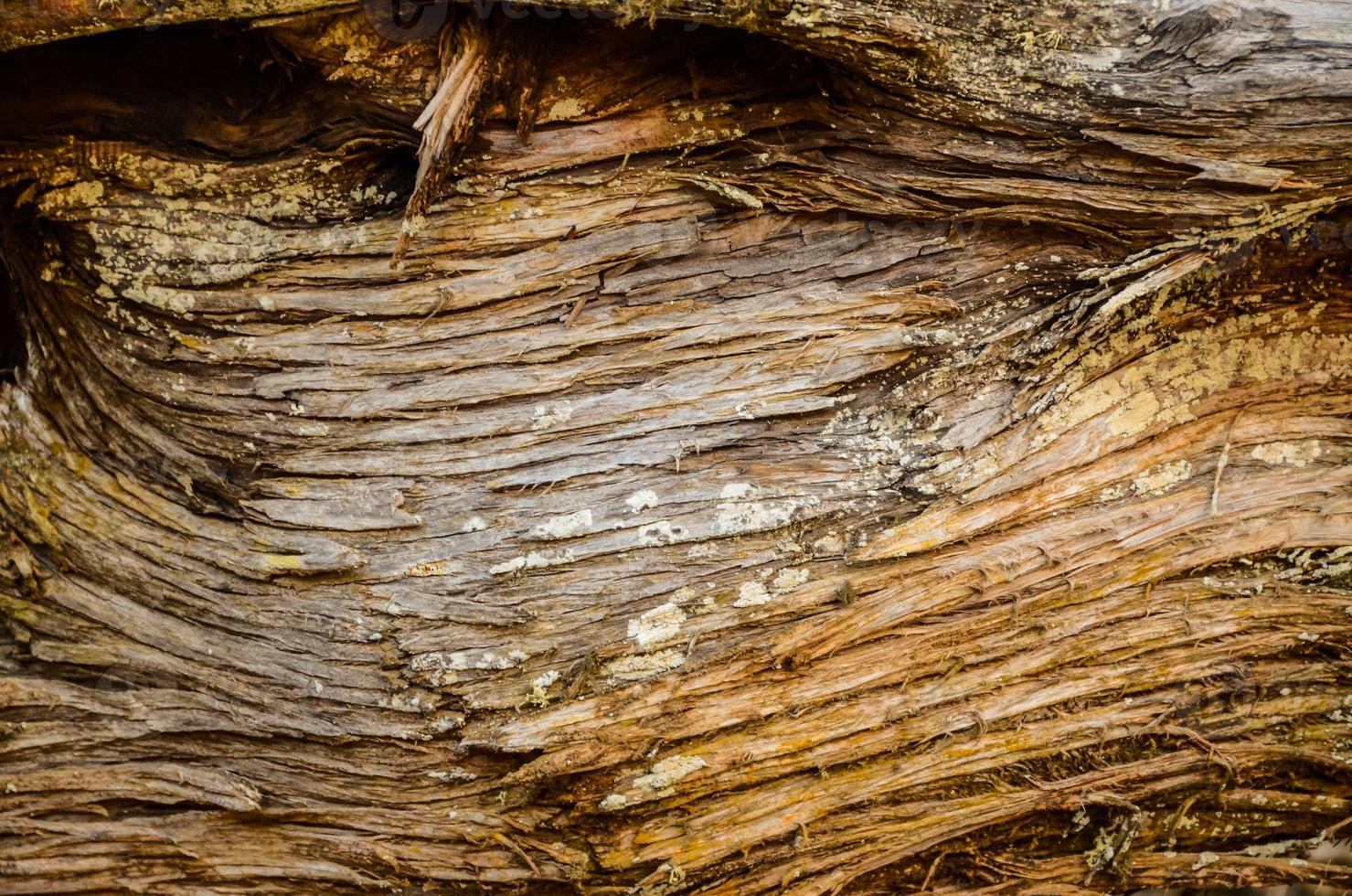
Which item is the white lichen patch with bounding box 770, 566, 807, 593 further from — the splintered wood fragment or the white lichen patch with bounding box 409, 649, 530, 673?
the splintered wood fragment

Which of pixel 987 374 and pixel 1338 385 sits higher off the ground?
pixel 987 374

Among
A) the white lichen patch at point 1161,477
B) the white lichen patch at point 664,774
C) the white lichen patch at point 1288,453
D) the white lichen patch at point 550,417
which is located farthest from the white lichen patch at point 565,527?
the white lichen patch at point 1288,453

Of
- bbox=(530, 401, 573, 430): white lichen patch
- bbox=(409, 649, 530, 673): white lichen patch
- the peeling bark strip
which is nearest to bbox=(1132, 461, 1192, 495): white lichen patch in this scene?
the peeling bark strip

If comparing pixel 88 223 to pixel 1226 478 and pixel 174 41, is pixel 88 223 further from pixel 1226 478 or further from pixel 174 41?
pixel 1226 478

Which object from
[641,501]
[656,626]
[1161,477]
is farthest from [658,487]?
[1161,477]

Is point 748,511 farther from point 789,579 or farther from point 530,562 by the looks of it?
point 530,562

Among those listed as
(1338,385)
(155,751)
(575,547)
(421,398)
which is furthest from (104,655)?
(1338,385)
